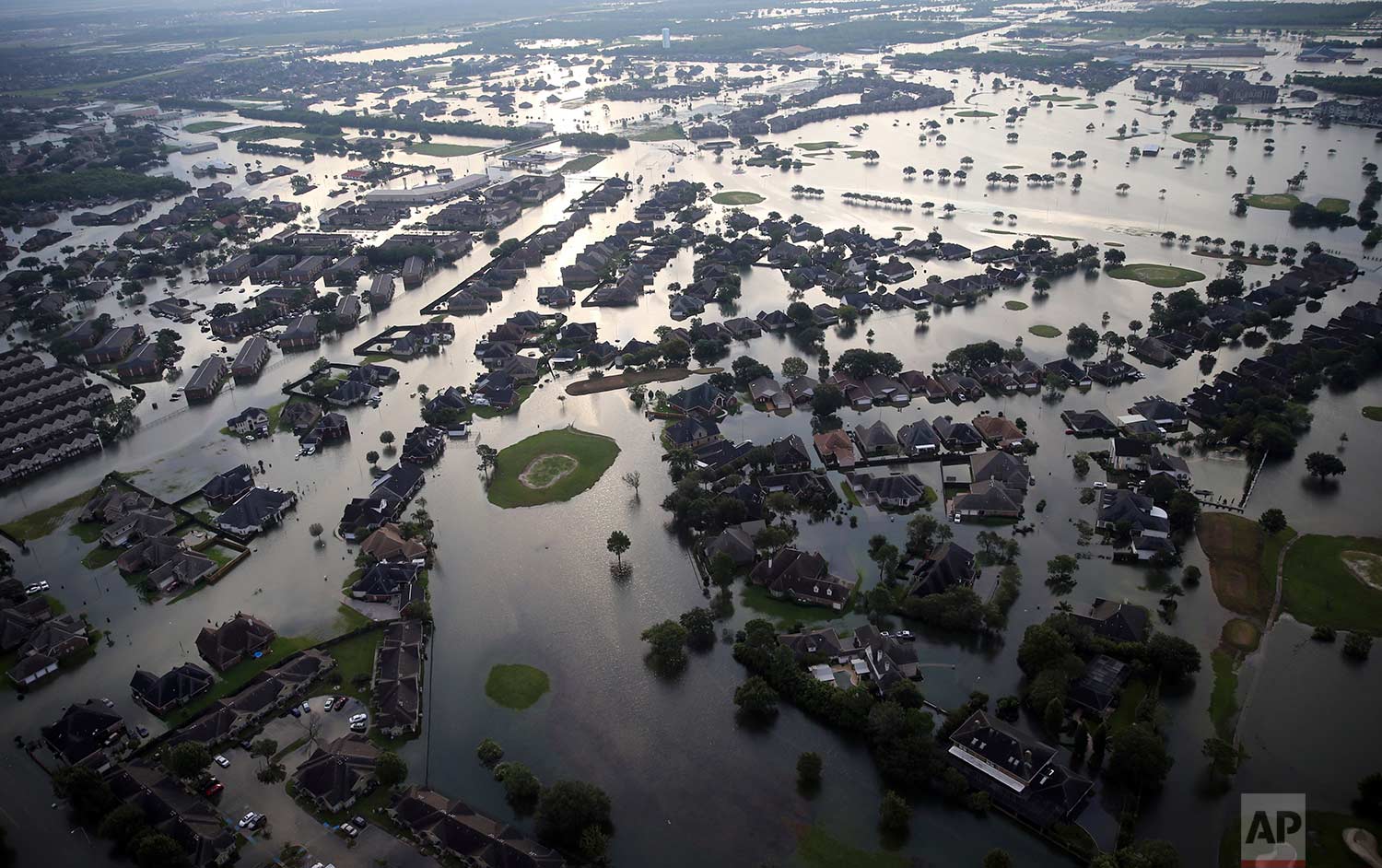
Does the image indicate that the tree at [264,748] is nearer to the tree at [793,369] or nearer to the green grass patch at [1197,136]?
the tree at [793,369]

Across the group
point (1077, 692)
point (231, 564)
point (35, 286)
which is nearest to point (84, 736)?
point (231, 564)

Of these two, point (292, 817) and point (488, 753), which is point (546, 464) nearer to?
point (488, 753)

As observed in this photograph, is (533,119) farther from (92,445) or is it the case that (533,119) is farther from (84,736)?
(84,736)

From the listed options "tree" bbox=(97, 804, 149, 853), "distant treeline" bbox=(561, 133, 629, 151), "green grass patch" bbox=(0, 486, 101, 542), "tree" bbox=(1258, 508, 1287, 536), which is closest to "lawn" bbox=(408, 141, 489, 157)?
"distant treeline" bbox=(561, 133, 629, 151)

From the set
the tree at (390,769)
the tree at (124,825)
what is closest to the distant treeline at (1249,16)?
the tree at (390,769)

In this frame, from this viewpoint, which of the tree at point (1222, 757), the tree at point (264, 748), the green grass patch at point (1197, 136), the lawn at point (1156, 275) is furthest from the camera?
the green grass patch at point (1197, 136)

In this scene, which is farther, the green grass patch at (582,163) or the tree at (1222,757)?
the green grass patch at (582,163)
